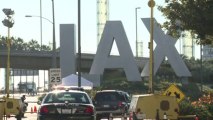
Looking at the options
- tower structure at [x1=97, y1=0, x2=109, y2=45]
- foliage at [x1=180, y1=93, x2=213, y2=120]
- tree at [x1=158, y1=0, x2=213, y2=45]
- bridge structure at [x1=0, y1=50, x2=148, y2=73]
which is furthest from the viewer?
tower structure at [x1=97, y1=0, x2=109, y2=45]

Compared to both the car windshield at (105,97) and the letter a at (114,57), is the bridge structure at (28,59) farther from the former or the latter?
the car windshield at (105,97)

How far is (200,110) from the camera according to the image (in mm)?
25969

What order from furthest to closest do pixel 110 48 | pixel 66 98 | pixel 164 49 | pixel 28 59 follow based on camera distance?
pixel 28 59 → pixel 164 49 → pixel 110 48 → pixel 66 98

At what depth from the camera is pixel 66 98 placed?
20141mm

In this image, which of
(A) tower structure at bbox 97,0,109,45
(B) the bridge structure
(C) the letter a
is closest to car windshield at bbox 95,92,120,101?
(C) the letter a

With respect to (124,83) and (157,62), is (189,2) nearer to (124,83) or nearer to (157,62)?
(157,62)

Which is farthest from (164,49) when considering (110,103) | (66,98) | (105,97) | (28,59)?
(66,98)

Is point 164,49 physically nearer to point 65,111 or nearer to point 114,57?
point 114,57

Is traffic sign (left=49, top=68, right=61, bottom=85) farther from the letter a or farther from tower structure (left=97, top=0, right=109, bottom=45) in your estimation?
tower structure (left=97, top=0, right=109, bottom=45)

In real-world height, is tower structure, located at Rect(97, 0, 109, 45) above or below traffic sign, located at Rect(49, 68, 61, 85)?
above

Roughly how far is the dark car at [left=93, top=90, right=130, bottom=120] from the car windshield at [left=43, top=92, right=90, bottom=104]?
471 inches

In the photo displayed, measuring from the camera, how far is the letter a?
265 feet

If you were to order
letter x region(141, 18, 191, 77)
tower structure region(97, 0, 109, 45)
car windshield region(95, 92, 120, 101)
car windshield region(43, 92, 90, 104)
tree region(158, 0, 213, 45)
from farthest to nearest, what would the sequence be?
tower structure region(97, 0, 109, 45) < letter x region(141, 18, 191, 77) < car windshield region(95, 92, 120, 101) < tree region(158, 0, 213, 45) < car windshield region(43, 92, 90, 104)

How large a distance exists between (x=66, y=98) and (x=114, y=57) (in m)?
63.5
